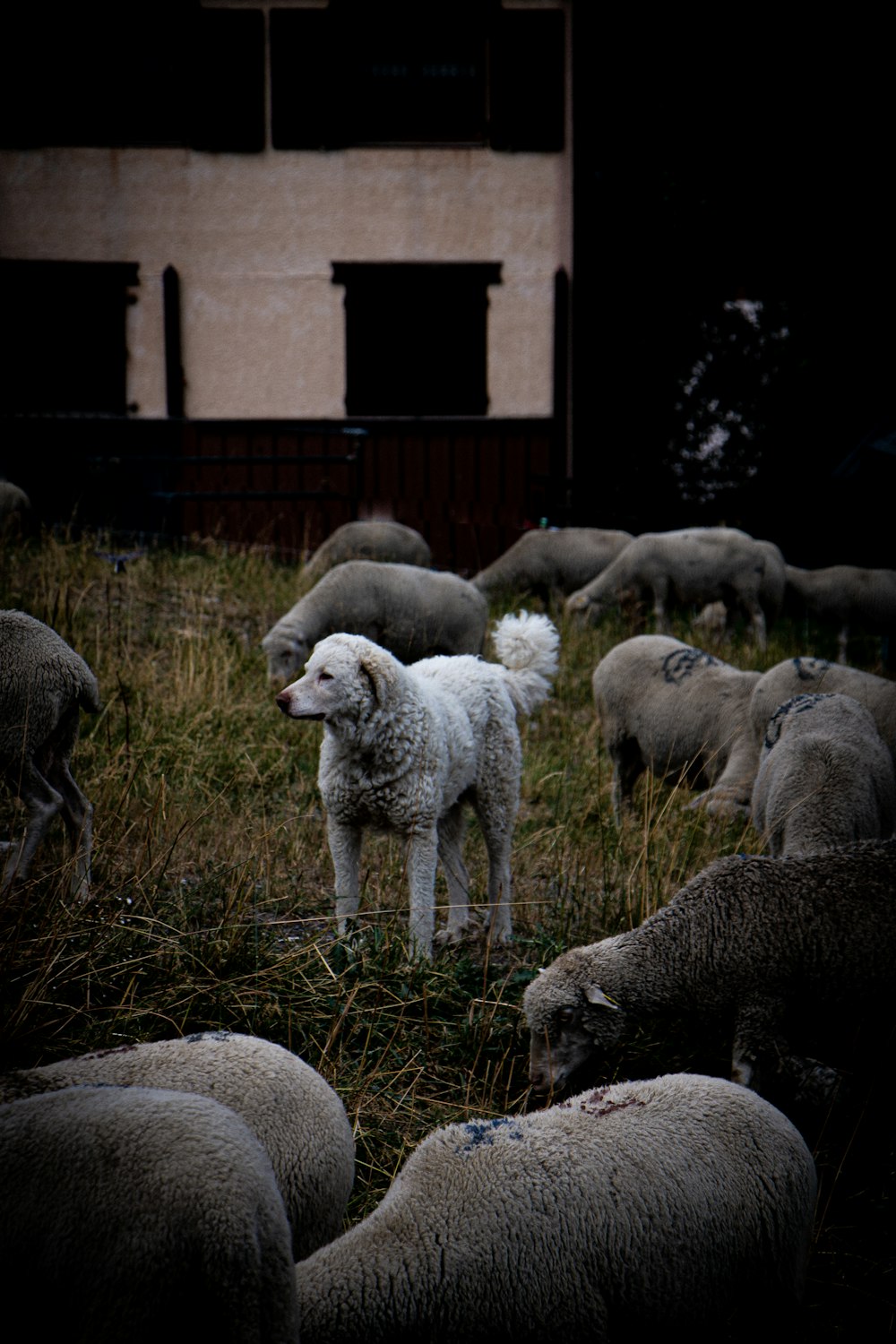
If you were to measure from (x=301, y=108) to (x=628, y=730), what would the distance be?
1010 cm

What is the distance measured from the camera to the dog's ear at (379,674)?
4.73 meters

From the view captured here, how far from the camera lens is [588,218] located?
15.4m

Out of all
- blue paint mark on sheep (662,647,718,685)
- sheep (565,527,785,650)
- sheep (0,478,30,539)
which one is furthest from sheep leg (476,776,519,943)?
sheep (565,527,785,650)

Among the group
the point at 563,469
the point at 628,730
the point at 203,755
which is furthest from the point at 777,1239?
the point at 563,469

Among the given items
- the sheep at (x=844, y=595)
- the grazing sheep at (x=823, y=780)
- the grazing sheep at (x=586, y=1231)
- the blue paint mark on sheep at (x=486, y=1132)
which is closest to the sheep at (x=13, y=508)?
the grazing sheep at (x=823, y=780)

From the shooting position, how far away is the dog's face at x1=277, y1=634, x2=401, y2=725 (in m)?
4.59

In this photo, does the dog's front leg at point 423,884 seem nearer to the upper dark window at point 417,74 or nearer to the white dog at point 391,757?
the white dog at point 391,757

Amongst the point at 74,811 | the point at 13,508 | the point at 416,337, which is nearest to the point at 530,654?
the point at 74,811

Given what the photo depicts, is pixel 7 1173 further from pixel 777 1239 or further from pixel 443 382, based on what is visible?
pixel 443 382

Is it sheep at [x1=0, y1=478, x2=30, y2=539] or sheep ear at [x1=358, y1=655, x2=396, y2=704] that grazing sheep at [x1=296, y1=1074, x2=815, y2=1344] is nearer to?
sheep ear at [x1=358, y1=655, x2=396, y2=704]

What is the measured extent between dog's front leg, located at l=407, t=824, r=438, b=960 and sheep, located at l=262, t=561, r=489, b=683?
444cm

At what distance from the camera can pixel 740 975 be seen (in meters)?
3.91

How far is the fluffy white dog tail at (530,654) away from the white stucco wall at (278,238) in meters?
9.49

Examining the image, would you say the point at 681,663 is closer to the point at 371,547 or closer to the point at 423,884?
the point at 423,884
